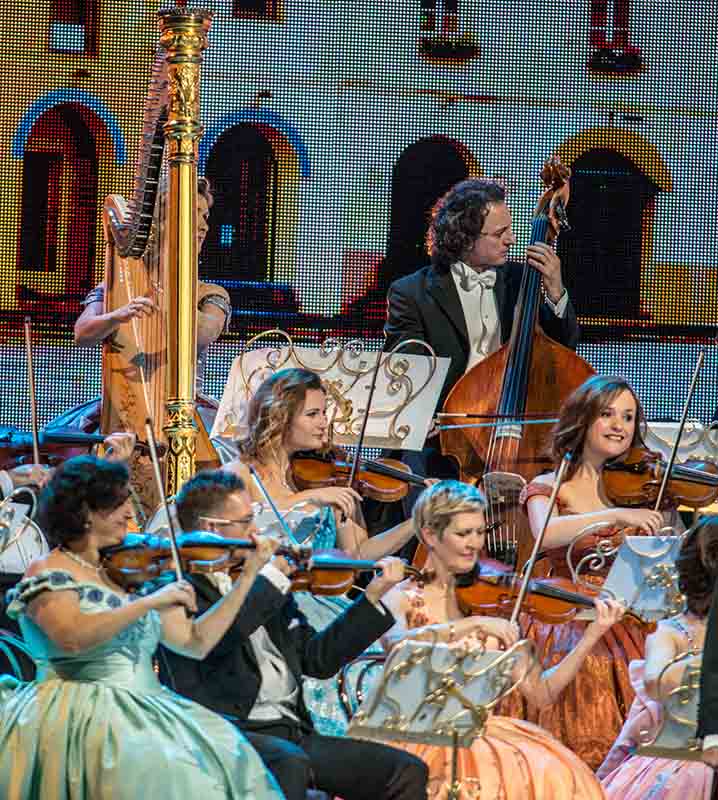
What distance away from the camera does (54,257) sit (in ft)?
22.9

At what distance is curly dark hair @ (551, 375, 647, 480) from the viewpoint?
17.7 feet

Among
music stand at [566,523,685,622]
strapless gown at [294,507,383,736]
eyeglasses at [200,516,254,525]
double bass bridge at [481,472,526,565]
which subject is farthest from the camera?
double bass bridge at [481,472,526,565]

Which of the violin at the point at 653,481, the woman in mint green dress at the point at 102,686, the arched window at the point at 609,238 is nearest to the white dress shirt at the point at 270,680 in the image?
the woman in mint green dress at the point at 102,686

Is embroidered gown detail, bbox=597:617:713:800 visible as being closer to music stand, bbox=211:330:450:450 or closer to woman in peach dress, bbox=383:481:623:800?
woman in peach dress, bbox=383:481:623:800

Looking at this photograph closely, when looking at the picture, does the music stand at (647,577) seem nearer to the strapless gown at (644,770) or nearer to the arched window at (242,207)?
the strapless gown at (644,770)


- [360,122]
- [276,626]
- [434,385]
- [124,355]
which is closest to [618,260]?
[360,122]

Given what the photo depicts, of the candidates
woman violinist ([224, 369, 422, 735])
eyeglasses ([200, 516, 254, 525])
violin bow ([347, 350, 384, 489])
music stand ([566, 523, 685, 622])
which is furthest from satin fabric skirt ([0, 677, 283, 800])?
violin bow ([347, 350, 384, 489])

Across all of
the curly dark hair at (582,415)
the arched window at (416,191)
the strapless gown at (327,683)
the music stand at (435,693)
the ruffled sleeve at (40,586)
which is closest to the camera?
the music stand at (435,693)

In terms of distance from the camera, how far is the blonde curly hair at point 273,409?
5.29 m

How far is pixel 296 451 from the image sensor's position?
211 inches

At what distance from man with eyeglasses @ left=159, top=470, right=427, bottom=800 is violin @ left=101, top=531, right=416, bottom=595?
0.08m

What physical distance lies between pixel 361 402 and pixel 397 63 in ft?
6.45

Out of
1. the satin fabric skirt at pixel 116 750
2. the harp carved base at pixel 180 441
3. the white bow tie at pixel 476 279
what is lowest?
the satin fabric skirt at pixel 116 750

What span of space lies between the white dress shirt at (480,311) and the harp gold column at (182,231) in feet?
4.18
